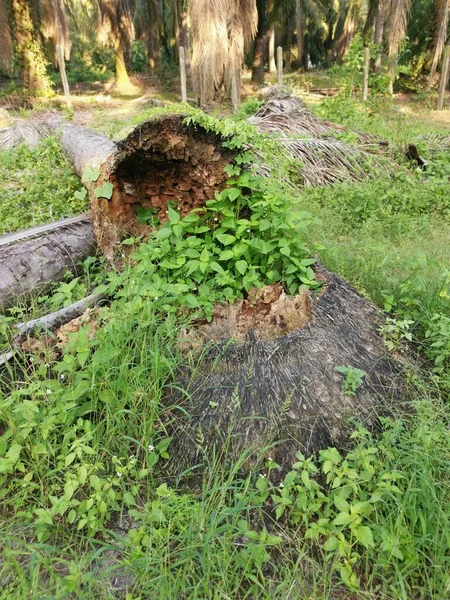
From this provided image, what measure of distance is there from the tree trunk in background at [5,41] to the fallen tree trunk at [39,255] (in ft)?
43.6

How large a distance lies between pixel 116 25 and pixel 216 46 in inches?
355

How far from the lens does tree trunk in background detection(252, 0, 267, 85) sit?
17656 mm

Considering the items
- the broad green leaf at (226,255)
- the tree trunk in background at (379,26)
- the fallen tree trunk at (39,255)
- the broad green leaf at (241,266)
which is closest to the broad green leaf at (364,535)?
the broad green leaf at (241,266)

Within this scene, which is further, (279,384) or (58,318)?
(58,318)

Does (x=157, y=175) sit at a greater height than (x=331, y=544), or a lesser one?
greater

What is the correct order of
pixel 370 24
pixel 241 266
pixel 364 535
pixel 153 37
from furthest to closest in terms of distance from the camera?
pixel 153 37 < pixel 370 24 < pixel 241 266 < pixel 364 535

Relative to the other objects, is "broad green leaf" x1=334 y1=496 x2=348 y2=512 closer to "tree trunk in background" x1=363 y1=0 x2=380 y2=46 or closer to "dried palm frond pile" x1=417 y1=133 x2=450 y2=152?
"dried palm frond pile" x1=417 y1=133 x2=450 y2=152

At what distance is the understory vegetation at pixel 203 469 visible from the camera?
1.66m

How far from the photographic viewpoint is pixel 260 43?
1831cm

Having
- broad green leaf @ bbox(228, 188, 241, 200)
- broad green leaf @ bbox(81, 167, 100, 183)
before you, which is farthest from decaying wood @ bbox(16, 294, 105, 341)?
broad green leaf @ bbox(228, 188, 241, 200)

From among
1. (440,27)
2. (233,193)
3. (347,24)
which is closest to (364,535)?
(233,193)

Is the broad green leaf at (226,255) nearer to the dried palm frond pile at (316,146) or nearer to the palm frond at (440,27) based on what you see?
the dried palm frond pile at (316,146)

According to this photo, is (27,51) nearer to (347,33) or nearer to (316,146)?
(316,146)

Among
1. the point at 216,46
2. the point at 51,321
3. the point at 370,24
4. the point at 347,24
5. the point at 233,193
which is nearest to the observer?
the point at 51,321
